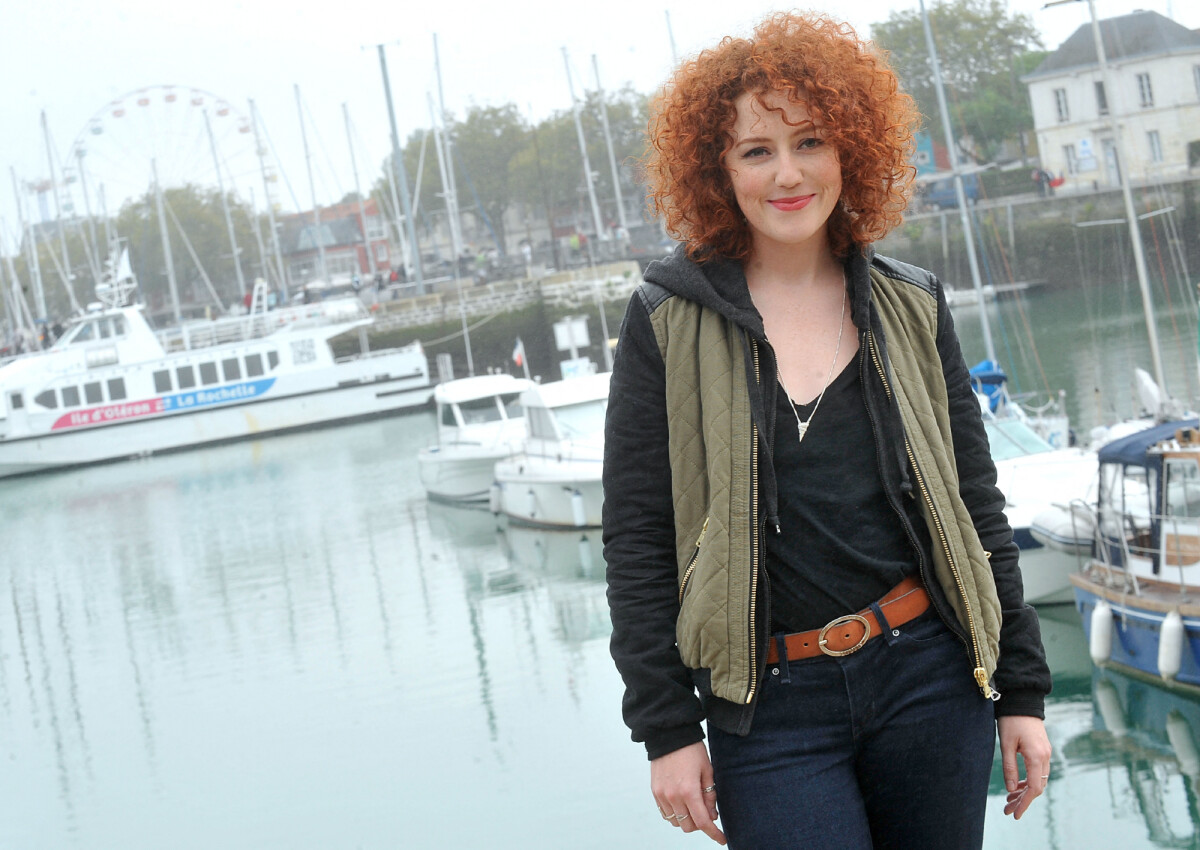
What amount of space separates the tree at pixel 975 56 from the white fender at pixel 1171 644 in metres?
22.8

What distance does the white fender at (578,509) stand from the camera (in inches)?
516

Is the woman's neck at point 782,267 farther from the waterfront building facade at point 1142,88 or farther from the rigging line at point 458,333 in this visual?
the rigging line at point 458,333

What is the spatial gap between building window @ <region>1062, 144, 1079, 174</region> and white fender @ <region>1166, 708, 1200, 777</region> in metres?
17.7

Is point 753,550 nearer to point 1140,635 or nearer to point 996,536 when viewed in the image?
point 996,536

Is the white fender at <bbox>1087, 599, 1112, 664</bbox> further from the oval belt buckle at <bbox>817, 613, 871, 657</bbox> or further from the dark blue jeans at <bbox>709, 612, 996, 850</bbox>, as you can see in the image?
the oval belt buckle at <bbox>817, 613, 871, 657</bbox>

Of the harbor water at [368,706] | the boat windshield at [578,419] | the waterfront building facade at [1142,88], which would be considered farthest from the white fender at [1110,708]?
the boat windshield at [578,419]

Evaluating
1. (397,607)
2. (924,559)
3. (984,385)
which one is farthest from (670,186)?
(984,385)

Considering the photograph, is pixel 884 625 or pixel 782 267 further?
pixel 782 267

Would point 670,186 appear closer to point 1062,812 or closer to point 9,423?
point 1062,812

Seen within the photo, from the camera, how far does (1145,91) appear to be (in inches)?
605

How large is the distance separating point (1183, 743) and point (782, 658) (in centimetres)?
509

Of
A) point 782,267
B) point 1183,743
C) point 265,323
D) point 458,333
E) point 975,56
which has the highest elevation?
point 975,56

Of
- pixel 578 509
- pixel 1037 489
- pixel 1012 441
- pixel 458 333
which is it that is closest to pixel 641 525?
pixel 1037 489

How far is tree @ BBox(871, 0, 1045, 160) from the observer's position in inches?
1096
